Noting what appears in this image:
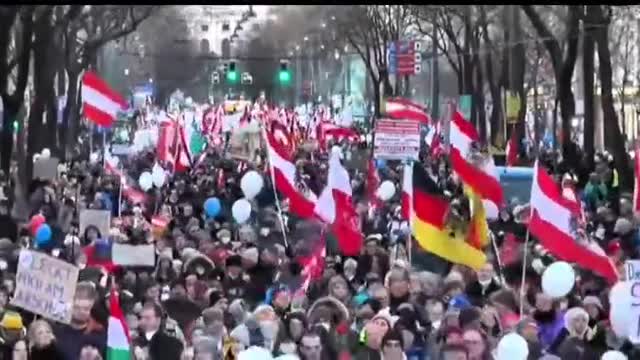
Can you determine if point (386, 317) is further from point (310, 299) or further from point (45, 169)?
point (45, 169)

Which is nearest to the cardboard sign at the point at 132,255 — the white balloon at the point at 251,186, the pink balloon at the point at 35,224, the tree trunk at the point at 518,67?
the pink balloon at the point at 35,224

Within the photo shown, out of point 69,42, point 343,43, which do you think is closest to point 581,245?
point 69,42

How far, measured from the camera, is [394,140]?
21.8m

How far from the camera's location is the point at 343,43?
7444 centimetres

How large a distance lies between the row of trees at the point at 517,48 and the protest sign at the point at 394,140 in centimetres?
607

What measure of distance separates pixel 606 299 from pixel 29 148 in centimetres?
2137

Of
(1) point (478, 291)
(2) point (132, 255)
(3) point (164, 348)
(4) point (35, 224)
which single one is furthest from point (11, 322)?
Answer: (4) point (35, 224)

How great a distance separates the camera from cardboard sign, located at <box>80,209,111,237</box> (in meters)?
16.7

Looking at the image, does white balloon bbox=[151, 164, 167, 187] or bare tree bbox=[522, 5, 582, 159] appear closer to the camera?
white balloon bbox=[151, 164, 167, 187]

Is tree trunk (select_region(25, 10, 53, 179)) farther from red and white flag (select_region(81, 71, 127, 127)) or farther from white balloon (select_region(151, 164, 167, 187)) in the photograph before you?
red and white flag (select_region(81, 71, 127, 127))

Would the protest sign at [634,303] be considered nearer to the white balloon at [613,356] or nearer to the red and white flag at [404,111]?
the white balloon at [613,356]

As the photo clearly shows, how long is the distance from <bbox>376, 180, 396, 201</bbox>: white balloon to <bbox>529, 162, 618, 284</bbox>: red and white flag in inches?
360

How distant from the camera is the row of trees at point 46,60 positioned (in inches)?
1145

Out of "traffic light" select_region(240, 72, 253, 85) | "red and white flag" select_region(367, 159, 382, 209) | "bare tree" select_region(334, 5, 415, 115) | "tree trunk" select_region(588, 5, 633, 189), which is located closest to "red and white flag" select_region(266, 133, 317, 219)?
"red and white flag" select_region(367, 159, 382, 209)
